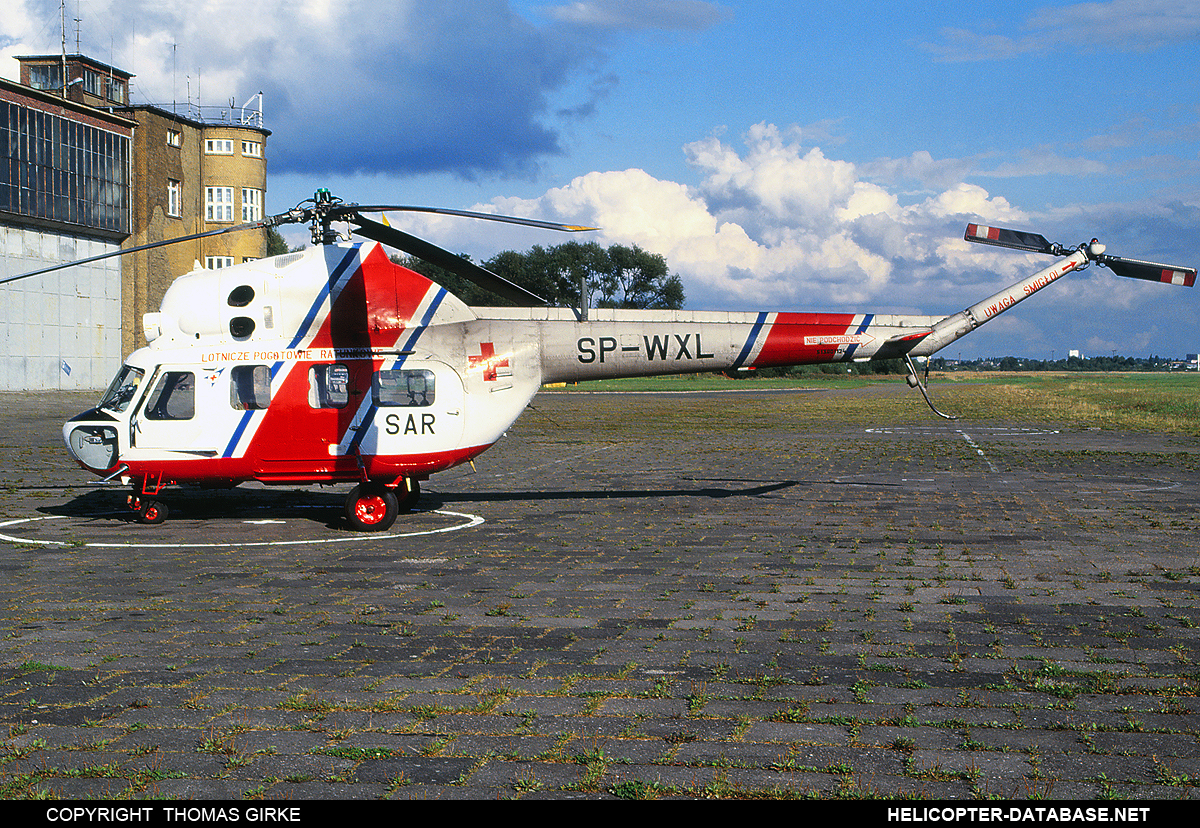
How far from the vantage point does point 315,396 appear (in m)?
14.6

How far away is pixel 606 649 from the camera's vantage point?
312 inches

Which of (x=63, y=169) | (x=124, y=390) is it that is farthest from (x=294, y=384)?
(x=63, y=169)

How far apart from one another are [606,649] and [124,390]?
33.3ft

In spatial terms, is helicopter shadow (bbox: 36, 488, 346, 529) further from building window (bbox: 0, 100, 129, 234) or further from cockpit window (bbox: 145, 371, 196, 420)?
building window (bbox: 0, 100, 129, 234)

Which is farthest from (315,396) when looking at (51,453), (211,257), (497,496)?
(211,257)

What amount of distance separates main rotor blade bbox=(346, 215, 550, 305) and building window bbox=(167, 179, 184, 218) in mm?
63955

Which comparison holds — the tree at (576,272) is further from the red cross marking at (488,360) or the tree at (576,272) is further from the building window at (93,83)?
the red cross marking at (488,360)

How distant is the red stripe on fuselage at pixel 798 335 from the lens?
54.6ft

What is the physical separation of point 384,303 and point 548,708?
9.47 meters

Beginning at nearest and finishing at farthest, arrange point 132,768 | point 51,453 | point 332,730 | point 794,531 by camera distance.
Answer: point 132,768
point 332,730
point 794,531
point 51,453

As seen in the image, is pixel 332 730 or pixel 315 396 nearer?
pixel 332 730

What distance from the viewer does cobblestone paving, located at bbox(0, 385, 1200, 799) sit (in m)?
5.42

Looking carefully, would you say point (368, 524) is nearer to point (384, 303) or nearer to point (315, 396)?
point (315, 396)
